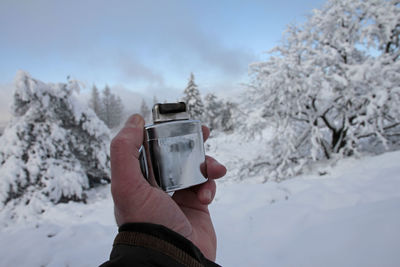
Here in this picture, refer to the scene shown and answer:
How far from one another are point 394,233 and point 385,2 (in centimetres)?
701

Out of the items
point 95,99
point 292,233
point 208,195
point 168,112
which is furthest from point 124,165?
point 95,99

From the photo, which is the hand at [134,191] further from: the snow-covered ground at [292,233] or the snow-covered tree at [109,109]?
the snow-covered tree at [109,109]

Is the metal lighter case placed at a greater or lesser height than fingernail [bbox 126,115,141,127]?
lesser

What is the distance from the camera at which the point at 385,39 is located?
5.91 m

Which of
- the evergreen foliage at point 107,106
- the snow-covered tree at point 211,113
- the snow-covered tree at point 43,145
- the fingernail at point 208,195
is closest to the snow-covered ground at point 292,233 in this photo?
the fingernail at point 208,195

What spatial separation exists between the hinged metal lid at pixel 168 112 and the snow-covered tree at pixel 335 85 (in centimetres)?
521

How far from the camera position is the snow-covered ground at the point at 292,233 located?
5.47 feet

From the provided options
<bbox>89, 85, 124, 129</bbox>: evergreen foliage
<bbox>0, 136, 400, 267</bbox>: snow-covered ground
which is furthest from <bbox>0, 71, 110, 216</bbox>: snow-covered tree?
<bbox>89, 85, 124, 129</bbox>: evergreen foliage

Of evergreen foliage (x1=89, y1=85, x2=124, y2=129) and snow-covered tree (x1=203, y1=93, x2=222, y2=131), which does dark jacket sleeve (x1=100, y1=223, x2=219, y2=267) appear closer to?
snow-covered tree (x1=203, y1=93, x2=222, y2=131)

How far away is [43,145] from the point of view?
610cm

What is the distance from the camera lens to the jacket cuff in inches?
33.2

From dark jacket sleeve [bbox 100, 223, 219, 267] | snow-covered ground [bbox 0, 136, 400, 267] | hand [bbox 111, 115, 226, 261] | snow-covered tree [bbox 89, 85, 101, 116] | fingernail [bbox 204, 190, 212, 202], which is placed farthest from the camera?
snow-covered tree [bbox 89, 85, 101, 116]

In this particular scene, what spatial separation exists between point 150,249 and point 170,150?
1.47 ft

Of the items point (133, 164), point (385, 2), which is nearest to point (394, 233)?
point (133, 164)
